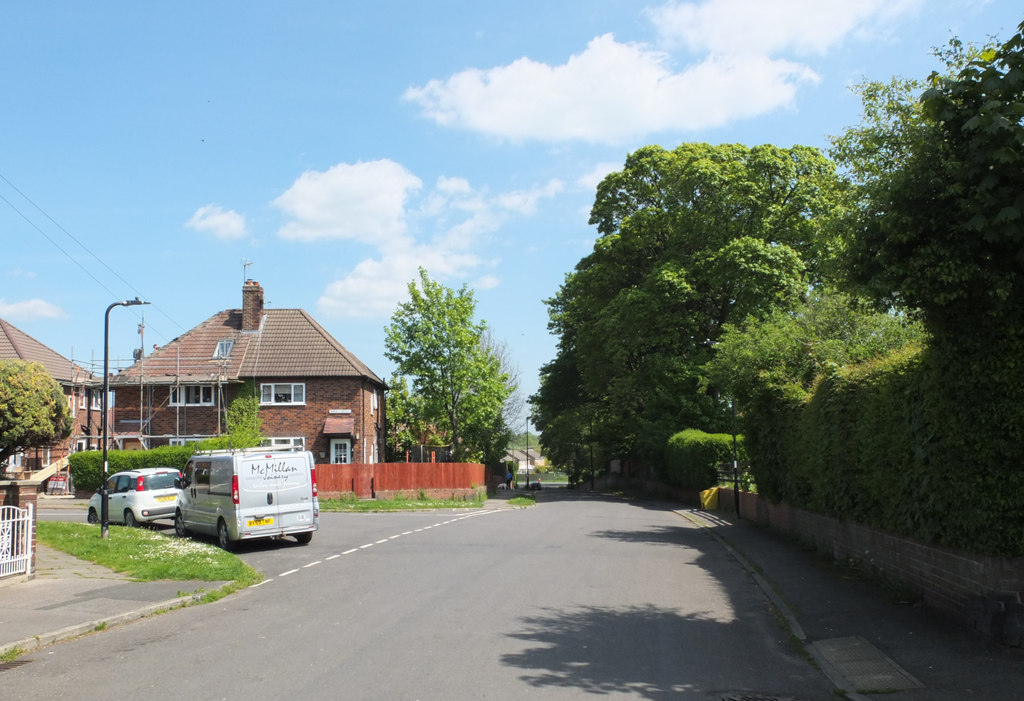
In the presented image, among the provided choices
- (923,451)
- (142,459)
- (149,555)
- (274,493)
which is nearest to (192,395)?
(142,459)

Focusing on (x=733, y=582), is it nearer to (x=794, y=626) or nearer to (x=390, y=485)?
(x=794, y=626)

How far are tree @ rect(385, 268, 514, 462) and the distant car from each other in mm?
19933

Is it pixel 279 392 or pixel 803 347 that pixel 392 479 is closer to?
pixel 279 392

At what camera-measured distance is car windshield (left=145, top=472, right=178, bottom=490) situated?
2381cm

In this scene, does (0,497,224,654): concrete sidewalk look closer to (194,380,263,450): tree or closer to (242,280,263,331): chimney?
(194,380,263,450): tree

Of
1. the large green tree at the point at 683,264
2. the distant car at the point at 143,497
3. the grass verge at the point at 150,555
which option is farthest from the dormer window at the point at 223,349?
the grass verge at the point at 150,555

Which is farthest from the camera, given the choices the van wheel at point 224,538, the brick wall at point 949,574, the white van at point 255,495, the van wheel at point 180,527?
the van wheel at point 180,527

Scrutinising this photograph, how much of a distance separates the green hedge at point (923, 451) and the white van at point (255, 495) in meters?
11.0

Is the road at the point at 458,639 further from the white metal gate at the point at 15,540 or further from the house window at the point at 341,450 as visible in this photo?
the house window at the point at 341,450

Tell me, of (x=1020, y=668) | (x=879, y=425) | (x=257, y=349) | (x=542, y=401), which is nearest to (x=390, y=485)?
(x=257, y=349)

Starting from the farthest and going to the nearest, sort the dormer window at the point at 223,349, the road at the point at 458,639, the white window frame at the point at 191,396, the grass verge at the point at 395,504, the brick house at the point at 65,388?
the brick house at the point at 65,388 → the dormer window at the point at 223,349 → the white window frame at the point at 191,396 → the grass verge at the point at 395,504 → the road at the point at 458,639

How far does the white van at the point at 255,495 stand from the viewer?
18.3 metres

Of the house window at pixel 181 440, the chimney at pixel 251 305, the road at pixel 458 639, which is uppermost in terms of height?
the chimney at pixel 251 305

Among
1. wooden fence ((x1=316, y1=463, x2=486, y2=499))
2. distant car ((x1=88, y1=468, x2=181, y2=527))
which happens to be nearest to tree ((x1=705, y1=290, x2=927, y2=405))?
distant car ((x1=88, y1=468, x2=181, y2=527))
